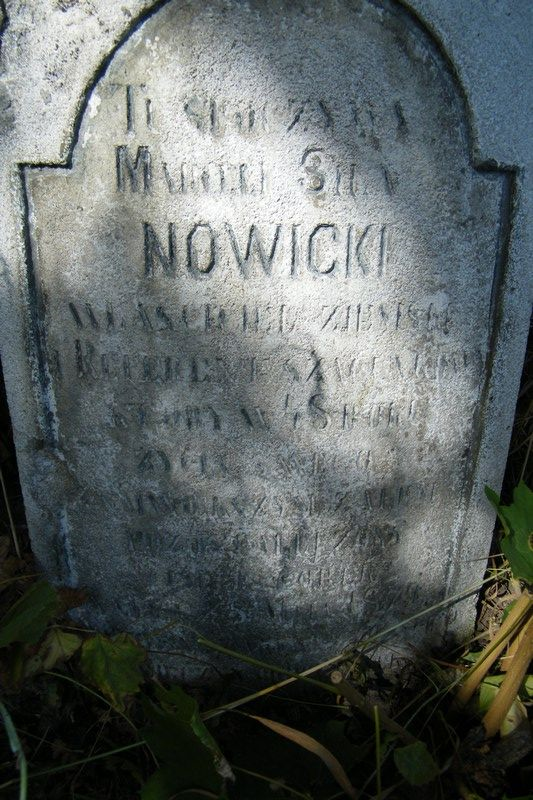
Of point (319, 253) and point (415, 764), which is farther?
point (319, 253)

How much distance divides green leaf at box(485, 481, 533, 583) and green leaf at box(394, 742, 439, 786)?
0.39 m

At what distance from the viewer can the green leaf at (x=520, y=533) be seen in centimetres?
123

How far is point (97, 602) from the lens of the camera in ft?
5.26

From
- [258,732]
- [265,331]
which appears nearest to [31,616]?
[258,732]

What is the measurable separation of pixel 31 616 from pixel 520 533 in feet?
3.33

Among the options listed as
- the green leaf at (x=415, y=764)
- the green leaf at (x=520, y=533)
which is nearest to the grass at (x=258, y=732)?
the green leaf at (x=415, y=764)

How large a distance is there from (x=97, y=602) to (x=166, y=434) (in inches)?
20.7

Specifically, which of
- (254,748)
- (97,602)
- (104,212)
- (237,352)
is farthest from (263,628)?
(104,212)

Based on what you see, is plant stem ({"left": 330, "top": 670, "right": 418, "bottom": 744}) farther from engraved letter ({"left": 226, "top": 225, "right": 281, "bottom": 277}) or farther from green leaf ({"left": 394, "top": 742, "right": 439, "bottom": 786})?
engraved letter ({"left": 226, "top": 225, "right": 281, "bottom": 277})

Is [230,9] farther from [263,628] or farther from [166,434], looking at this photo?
[263,628]

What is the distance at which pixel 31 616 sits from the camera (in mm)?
1265

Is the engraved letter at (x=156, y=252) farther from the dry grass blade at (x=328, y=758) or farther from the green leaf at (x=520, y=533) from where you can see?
the dry grass blade at (x=328, y=758)

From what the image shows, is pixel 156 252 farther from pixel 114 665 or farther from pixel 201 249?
pixel 114 665

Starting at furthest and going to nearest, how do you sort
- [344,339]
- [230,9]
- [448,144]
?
[344,339], [448,144], [230,9]
